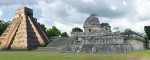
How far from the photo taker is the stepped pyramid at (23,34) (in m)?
53.8

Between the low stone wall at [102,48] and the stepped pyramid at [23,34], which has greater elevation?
the stepped pyramid at [23,34]

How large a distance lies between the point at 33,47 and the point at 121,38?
59.7 ft

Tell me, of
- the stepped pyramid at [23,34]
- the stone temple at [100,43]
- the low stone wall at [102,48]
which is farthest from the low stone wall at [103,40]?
the stepped pyramid at [23,34]

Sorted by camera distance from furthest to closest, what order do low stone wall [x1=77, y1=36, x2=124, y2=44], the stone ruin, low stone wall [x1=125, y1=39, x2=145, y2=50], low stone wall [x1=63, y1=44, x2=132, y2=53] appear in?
1. low stone wall [x1=125, y1=39, x2=145, y2=50]
2. the stone ruin
3. low stone wall [x1=77, y1=36, x2=124, y2=44]
4. low stone wall [x1=63, y1=44, x2=132, y2=53]

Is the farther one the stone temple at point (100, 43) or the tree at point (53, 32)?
the tree at point (53, 32)

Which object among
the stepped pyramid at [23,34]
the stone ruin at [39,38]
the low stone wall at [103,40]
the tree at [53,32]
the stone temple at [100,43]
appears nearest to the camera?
the stone temple at [100,43]

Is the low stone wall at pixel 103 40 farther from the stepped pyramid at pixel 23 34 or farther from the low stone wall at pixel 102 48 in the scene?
the stepped pyramid at pixel 23 34

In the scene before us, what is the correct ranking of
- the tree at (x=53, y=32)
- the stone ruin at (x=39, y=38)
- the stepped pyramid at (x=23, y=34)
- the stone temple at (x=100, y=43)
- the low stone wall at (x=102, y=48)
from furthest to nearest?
1. the tree at (x=53, y=32)
2. the stepped pyramid at (x=23, y=34)
3. the stone ruin at (x=39, y=38)
4. the stone temple at (x=100, y=43)
5. the low stone wall at (x=102, y=48)

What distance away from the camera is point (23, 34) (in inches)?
2158

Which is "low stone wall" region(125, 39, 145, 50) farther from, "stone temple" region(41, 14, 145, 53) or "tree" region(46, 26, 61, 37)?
"tree" region(46, 26, 61, 37)

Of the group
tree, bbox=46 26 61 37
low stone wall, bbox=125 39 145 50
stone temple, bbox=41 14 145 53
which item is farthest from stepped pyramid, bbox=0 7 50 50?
tree, bbox=46 26 61 37

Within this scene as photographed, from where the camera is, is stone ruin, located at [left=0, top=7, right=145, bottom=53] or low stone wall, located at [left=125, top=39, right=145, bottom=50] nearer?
stone ruin, located at [left=0, top=7, right=145, bottom=53]

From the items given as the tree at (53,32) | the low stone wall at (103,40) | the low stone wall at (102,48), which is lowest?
the low stone wall at (102,48)

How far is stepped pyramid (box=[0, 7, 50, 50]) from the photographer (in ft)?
177
